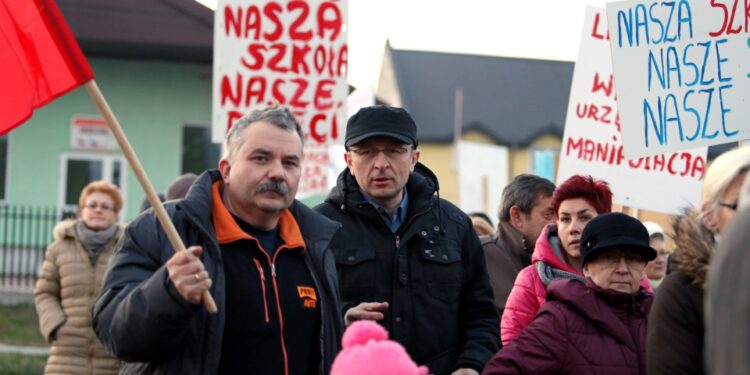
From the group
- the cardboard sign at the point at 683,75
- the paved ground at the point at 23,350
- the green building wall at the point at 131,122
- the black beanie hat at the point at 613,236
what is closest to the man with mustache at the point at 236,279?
the black beanie hat at the point at 613,236

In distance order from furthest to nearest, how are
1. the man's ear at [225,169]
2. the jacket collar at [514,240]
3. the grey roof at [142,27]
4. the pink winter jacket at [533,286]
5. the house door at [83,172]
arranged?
the house door at [83,172] < the grey roof at [142,27] < the jacket collar at [514,240] < the pink winter jacket at [533,286] < the man's ear at [225,169]

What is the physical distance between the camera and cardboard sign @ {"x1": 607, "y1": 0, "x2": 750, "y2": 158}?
24.0 feet

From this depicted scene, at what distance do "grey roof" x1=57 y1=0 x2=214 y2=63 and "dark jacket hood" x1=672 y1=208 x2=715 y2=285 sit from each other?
20.0 meters

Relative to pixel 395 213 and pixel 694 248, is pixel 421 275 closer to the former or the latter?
pixel 395 213

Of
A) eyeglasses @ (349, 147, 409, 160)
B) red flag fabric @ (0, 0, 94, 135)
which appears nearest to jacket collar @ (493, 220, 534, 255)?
eyeglasses @ (349, 147, 409, 160)

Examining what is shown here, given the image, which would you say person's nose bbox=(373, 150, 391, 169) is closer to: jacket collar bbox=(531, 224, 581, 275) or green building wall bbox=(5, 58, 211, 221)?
jacket collar bbox=(531, 224, 581, 275)

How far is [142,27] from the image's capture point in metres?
23.9

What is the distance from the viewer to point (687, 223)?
13.8 feet

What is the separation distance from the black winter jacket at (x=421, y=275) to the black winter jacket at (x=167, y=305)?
716 mm

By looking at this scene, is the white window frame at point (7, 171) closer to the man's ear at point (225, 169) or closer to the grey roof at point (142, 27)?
the grey roof at point (142, 27)

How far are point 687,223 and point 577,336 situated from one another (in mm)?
837

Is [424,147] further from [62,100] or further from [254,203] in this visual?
[254,203]

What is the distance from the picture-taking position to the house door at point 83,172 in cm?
2461

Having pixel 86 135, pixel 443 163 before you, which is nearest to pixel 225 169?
pixel 86 135
